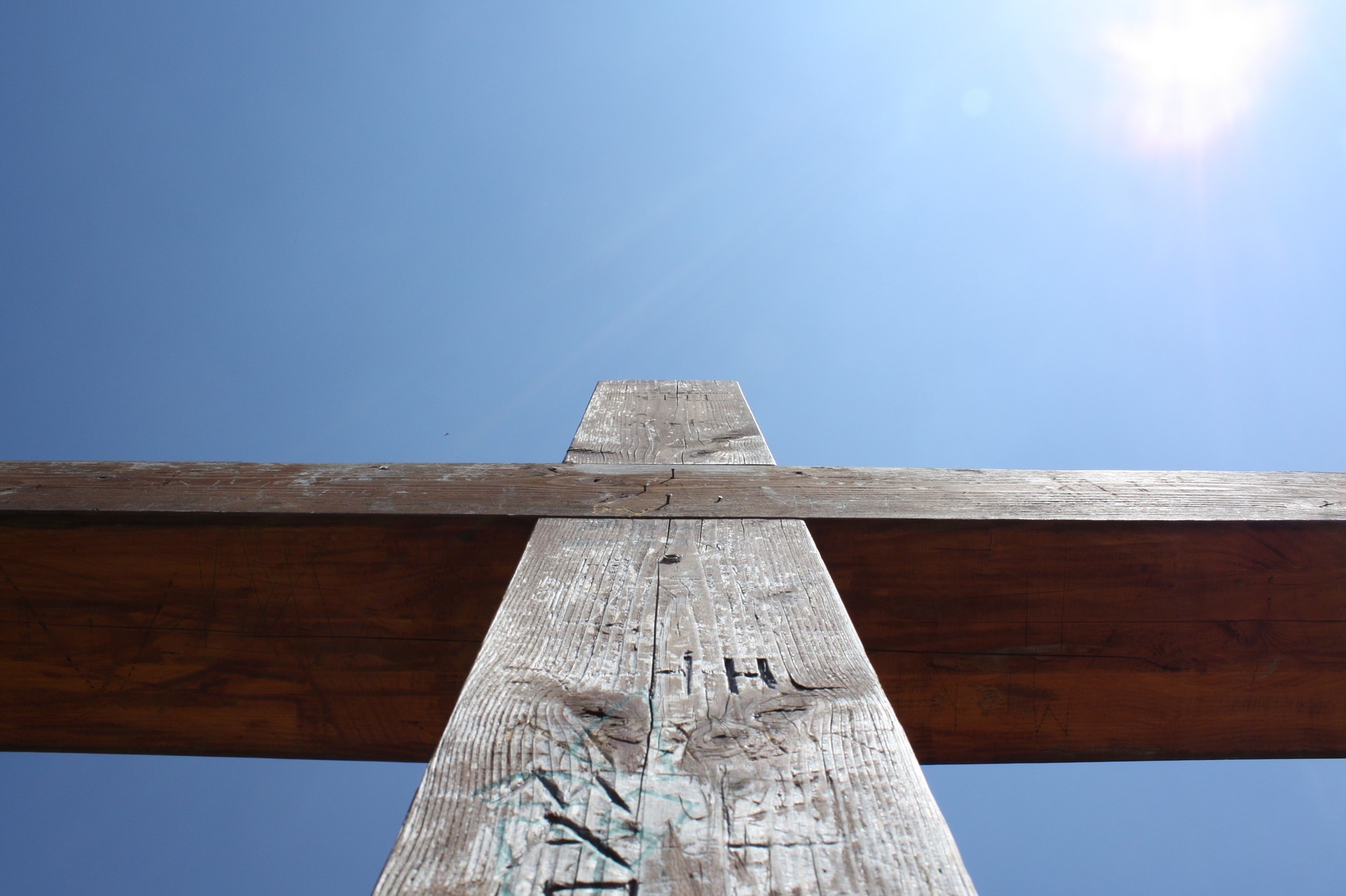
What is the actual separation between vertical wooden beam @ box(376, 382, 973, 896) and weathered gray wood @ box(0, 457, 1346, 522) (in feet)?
0.82

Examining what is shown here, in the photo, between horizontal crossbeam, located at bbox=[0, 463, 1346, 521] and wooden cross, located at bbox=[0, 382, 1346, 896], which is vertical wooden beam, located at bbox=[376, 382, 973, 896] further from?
horizontal crossbeam, located at bbox=[0, 463, 1346, 521]

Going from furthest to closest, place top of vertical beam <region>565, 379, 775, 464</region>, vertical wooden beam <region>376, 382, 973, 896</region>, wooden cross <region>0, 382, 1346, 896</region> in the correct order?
top of vertical beam <region>565, 379, 775, 464</region>
wooden cross <region>0, 382, 1346, 896</region>
vertical wooden beam <region>376, 382, 973, 896</region>

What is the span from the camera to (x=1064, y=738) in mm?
1283

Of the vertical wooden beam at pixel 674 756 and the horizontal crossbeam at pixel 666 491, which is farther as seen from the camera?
the horizontal crossbeam at pixel 666 491

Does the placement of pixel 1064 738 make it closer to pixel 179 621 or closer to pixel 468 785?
pixel 468 785

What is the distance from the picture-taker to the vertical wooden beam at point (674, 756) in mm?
468

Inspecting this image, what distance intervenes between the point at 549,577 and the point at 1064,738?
0.89 m

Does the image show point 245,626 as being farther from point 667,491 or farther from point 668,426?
point 668,426

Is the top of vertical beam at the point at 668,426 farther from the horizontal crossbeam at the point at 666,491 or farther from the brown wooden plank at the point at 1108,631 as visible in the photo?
the brown wooden plank at the point at 1108,631

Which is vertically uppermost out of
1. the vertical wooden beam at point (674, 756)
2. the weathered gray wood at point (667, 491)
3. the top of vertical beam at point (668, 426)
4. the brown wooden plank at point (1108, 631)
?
the top of vertical beam at point (668, 426)

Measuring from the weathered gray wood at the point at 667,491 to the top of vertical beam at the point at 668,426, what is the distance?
0.09 meters

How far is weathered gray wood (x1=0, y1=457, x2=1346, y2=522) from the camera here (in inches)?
44.9

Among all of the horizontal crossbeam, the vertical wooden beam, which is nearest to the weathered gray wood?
the horizontal crossbeam

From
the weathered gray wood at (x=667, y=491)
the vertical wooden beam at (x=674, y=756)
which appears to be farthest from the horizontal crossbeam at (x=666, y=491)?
the vertical wooden beam at (x=674, y=756)
